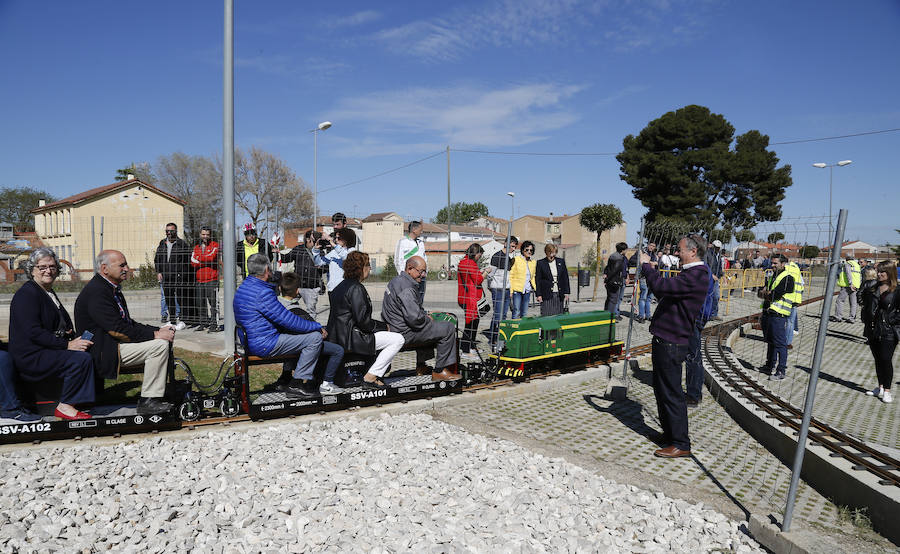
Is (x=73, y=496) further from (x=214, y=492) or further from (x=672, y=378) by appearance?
(x=672, y=378)

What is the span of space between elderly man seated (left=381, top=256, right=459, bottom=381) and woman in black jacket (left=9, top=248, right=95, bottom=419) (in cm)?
328

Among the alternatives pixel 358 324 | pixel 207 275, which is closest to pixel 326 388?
pixel 358 324

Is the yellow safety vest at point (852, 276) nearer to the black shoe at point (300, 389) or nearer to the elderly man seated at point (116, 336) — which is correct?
the black shoe at point (300, 389)

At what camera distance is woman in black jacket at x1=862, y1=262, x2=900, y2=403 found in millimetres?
7742

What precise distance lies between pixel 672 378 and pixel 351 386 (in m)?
3.69

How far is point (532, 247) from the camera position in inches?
402

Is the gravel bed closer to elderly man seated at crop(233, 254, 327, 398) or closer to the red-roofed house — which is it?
elderly man seated at crop(233, 254, 327, 398)

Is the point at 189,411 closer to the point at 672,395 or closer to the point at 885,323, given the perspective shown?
the point at 672,395

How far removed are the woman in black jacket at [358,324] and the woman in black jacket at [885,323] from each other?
6.99 meters

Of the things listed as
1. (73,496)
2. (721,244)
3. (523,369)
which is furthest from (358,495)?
(721,244)

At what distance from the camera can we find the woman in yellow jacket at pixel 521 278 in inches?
396

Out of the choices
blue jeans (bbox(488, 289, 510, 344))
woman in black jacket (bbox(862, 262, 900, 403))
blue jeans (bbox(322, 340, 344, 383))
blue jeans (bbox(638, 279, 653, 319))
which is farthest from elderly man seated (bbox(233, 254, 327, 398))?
blue jeans (bbox(638, 279, 653, 319))

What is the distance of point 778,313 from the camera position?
28.4ft

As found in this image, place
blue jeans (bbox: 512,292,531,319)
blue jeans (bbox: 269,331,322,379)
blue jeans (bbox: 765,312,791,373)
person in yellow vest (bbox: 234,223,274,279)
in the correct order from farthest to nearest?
person in yellow vest (bbox: 234,223,274,279)
blue jeans (bbox: 512,292,531,319)
blue jeans (bbox: 765,312,791,373)
blue jeans (bbox: 269,331,322,379)
